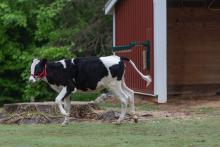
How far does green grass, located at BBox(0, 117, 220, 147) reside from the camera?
10391mm

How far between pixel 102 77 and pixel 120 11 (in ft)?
31.5

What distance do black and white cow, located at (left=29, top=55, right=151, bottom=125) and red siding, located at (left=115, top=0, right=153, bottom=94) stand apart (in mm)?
5972

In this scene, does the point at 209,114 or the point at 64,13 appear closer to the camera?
the point at 209,114

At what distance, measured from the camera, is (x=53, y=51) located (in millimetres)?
28094

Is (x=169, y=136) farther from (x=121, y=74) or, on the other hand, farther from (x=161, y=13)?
(x=161, y=13)

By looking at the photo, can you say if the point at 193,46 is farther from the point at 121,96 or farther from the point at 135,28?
the point at 121,96

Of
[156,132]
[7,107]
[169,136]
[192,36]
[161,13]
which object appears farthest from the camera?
[192,36]

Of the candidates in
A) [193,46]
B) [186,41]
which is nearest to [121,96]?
[186,41]

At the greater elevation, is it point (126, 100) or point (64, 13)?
point (64, 13)

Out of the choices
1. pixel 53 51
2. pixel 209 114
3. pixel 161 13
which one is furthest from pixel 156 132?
pixel 53 51

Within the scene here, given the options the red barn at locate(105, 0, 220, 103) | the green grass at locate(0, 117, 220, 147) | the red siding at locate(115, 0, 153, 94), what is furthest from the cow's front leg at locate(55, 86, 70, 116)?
the red barn at locate(105, 0, 220, 103)

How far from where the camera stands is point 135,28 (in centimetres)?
2141

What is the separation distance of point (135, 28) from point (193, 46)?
2656mm

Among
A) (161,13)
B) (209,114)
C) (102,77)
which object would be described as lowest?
(209,114)
